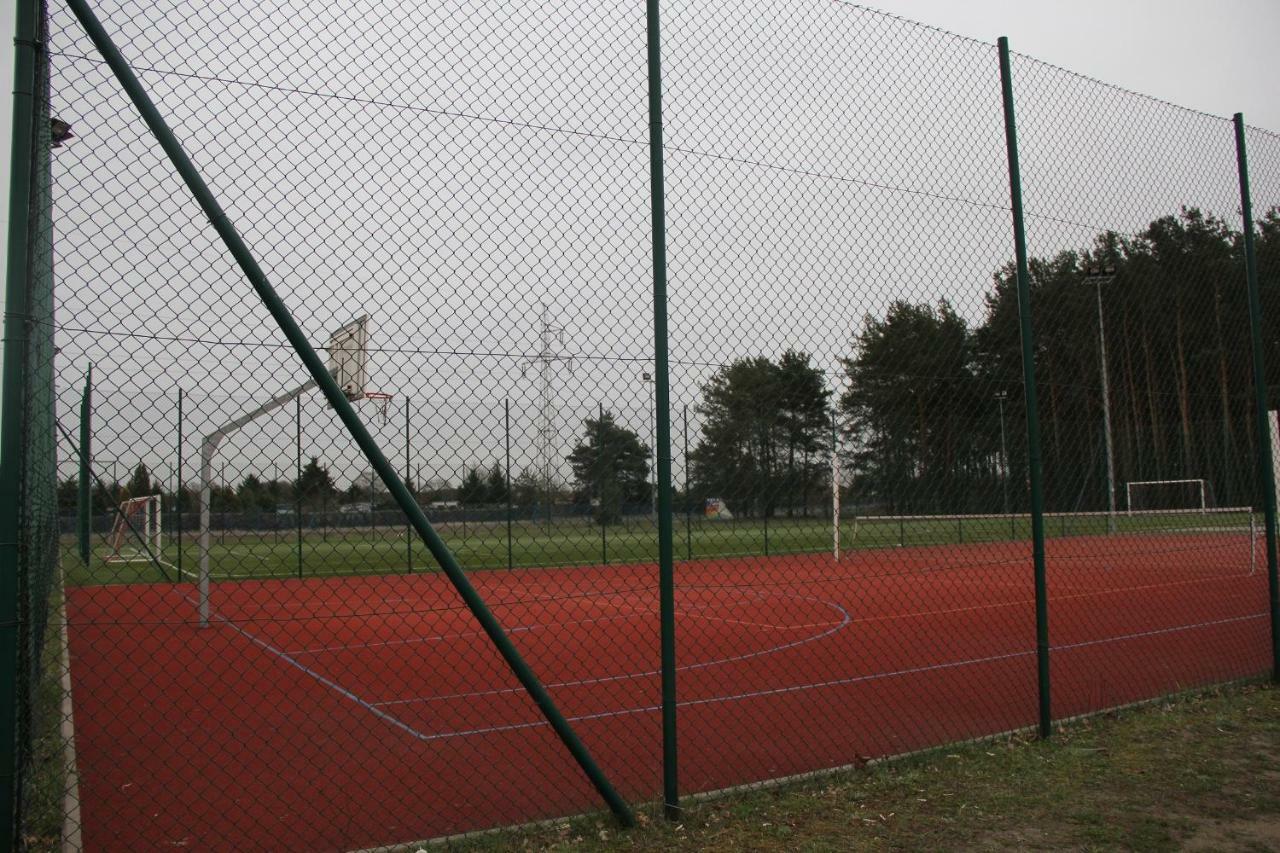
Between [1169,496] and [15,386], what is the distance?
49.0 feet

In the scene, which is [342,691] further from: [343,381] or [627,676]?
[343,381]

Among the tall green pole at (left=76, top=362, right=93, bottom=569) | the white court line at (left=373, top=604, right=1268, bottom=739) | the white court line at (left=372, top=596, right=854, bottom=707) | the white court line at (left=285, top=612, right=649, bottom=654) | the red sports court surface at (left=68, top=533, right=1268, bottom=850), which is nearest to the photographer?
the red sports court surface at (left=68, top=533, right=1268, bottom=850)

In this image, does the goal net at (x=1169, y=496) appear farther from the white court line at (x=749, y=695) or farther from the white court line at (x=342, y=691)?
the white court line at (x=342, y=691)

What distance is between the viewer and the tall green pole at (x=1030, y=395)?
5.24 meters

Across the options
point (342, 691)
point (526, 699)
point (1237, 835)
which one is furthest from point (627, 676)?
point (1237, 835)

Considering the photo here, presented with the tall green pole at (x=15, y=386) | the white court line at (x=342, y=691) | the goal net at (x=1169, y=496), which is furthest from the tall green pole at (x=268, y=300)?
the goal net at (x=1169, y=496)

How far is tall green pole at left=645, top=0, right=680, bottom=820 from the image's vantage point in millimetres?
3998

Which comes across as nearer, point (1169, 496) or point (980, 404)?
point (980, 404)

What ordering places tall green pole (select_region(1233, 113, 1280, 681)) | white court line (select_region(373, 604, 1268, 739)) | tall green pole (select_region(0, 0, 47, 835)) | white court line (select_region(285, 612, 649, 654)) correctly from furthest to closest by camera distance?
white court line (select_region(285, 612, 649, 654)) → tall green pole (select_region(1233, 113, 1280, 681)) → white court line (select_region(373, 604, 1268, 739)) → tall green pole (select_region(0, 0, 47, 835))

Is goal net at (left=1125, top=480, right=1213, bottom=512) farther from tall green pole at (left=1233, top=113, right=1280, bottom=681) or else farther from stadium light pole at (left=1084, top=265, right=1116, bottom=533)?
tall green pole at (left=1233, top=113, right=1280, bottom=681)

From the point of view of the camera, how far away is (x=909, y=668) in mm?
7949

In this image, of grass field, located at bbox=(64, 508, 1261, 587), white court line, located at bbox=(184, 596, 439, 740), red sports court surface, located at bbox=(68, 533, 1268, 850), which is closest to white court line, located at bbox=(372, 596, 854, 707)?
red sports court surface, located at bbox=(68, 533, 1268, 850)

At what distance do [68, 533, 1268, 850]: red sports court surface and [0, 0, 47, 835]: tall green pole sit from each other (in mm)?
1327

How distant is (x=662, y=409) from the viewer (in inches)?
163
